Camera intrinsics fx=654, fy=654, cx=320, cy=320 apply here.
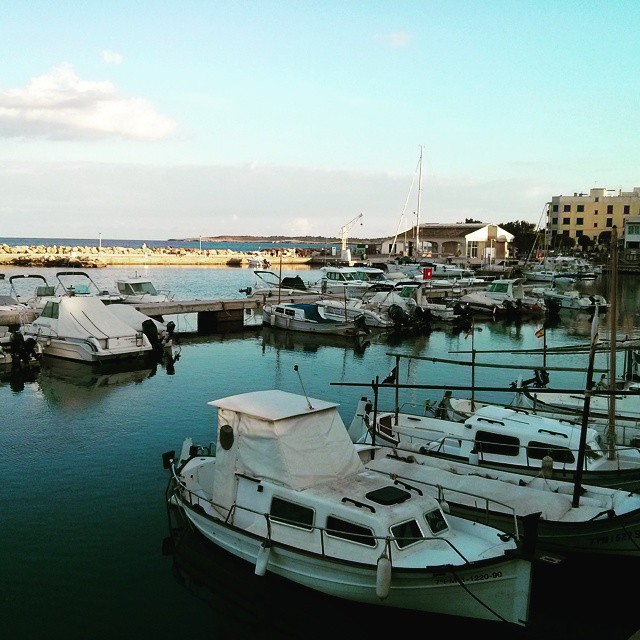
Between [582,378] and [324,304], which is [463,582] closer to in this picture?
[582,378]

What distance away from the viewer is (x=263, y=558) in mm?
12359

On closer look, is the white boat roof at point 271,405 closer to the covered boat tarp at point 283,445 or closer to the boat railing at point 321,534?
the covered boat tarp at point 283,445

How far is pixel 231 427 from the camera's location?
45.9 ft

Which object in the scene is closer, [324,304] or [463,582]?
[463,582]

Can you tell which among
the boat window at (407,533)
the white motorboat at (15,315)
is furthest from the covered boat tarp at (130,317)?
the boat window at (407,533)

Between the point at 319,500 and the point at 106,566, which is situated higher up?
the point at 319,500

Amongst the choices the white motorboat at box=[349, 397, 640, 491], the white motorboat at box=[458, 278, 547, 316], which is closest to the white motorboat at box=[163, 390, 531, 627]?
the white motorboat at box=[349, 397, 640, 491]

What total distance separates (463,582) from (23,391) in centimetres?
2457

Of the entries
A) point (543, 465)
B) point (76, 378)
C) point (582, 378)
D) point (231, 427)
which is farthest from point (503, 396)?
point (76, 378)

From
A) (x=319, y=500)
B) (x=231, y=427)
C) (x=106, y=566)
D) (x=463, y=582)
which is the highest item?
(x=231, y=427)

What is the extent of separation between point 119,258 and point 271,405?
12532 centimetres

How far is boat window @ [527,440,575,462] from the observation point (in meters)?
16.7

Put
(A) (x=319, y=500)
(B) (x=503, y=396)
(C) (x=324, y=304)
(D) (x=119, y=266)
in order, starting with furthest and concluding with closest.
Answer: (D) (x=119, y=266), (C) (x=324, y=304), (B) (x=503, y=396), (A) (x=319, y=500)

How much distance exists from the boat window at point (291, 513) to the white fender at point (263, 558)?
1.76 ft
